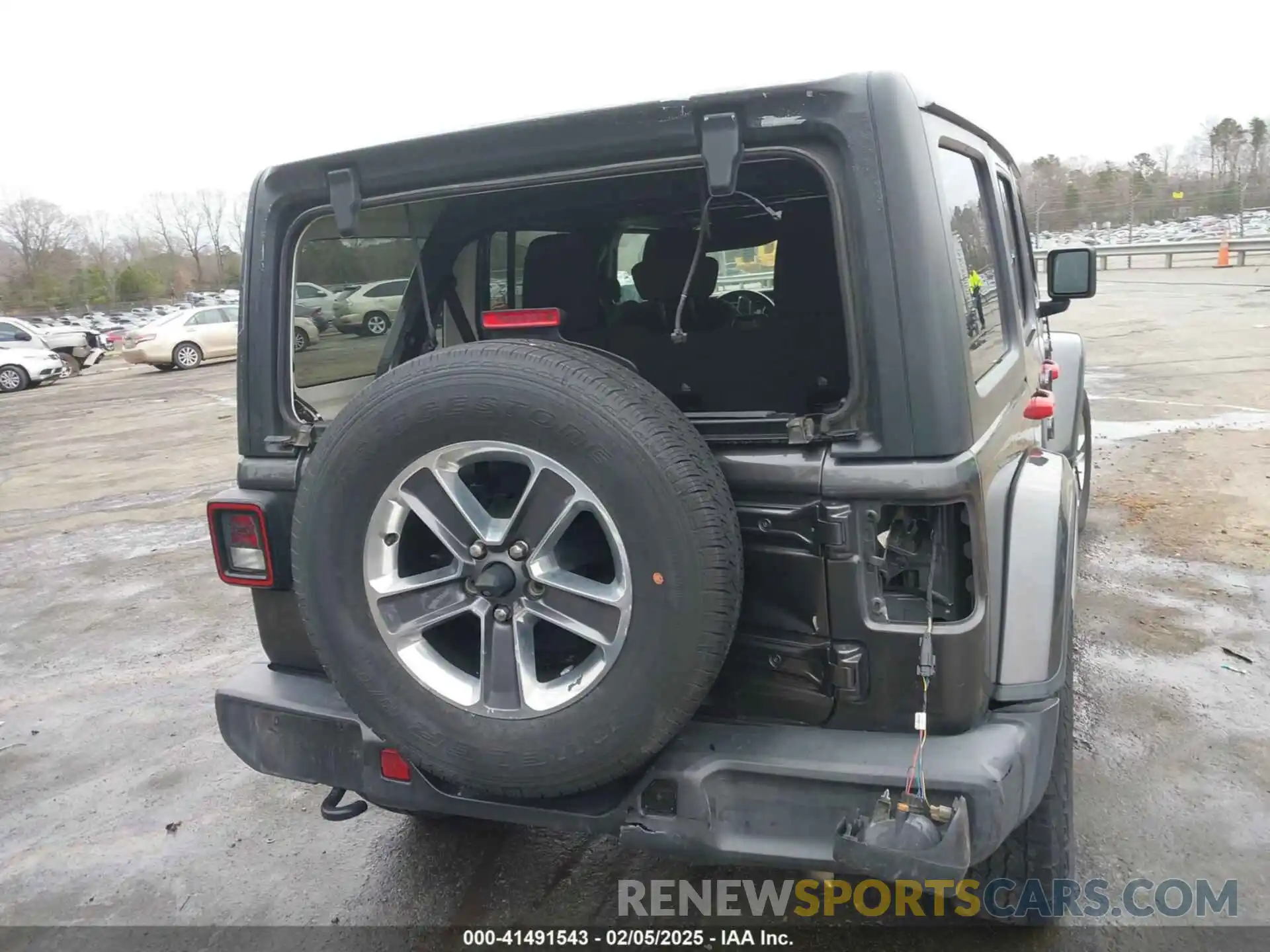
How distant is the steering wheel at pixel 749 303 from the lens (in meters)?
3.50

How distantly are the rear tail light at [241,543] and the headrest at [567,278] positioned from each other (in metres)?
1.14

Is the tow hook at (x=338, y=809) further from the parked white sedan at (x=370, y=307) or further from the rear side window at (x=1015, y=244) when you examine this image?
the rear side window at (x=1015, y=244)

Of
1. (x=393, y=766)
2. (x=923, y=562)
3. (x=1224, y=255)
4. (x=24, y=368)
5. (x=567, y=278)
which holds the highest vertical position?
(x=567, y=278)

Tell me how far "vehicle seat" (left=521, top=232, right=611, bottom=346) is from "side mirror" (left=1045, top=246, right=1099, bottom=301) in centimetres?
188

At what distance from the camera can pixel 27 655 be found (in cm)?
500

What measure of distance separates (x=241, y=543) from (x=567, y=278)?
1392mm

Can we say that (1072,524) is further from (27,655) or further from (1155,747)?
(27,655)

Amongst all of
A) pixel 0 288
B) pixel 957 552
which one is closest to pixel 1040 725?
pixel 957 552

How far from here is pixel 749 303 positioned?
3.72m

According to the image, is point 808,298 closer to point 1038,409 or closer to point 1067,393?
point 1038,409

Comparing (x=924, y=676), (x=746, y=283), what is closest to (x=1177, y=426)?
(x=746, y=283)

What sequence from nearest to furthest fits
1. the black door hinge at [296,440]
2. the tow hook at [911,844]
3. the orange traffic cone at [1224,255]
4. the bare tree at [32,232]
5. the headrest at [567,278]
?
the tow hook at [911,844]
the black door hinge at [296,440]
the headrest at [567,278]
the orange traffic cone at [1224,255]
the bare tree at [32,232]

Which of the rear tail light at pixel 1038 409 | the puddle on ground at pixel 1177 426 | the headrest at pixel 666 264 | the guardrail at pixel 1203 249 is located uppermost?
the headrest at pixel 666 264

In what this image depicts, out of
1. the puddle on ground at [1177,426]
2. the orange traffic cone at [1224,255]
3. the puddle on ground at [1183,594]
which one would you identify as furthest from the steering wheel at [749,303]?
the orange traffic cone at [1224,255]
